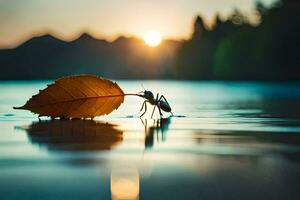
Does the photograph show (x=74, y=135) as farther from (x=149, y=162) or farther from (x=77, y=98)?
(x=149, y=162)

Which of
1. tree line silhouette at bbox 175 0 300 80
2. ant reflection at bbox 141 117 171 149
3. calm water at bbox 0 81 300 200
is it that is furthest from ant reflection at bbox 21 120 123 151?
tree line silhouette at bbox 175 0 300 80

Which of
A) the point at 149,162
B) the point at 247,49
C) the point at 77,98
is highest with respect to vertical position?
the point at 247,49

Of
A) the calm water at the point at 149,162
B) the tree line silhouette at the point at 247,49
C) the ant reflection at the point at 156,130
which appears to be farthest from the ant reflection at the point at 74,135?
the tree line silhouette at the point at 247,49

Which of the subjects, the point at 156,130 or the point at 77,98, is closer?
the point at 156,130

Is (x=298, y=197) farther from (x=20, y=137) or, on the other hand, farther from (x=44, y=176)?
(x=20, y=137)

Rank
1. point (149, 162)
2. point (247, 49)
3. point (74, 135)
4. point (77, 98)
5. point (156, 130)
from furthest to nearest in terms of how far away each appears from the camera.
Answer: point (247, 49)
point (77, 98)
point (156, 130)
point (74, 135)
point (149, 162)

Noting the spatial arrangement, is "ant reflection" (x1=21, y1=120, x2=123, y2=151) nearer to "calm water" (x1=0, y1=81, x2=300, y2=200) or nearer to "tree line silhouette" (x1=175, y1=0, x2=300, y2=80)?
"calm water" (x1=0, y1=81, x2=300, y2=200)

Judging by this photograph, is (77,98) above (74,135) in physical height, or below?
above

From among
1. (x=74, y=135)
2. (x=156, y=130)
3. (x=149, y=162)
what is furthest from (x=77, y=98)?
(x=149, y=162)
